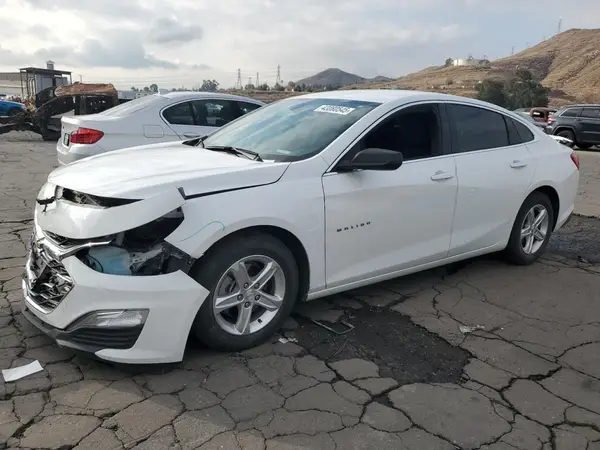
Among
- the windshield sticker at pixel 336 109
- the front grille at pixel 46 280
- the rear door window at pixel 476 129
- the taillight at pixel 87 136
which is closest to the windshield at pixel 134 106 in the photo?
the taillight at pixel 87 136

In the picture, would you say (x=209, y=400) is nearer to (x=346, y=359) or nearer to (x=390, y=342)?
(x=346, y=359)

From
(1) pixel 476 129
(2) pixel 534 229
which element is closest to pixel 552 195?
(2) pixel 534 229

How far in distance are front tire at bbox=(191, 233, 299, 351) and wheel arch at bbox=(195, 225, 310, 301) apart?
2cm

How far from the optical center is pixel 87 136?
7227 mm

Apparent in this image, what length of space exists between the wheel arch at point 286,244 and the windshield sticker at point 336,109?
117 centimetres

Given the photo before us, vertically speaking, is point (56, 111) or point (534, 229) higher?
point (56, 111)

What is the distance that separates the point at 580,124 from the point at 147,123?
1717cm

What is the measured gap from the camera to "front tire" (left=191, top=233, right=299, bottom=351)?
322 centimetres

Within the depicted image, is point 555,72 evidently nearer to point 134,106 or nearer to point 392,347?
point 134,106

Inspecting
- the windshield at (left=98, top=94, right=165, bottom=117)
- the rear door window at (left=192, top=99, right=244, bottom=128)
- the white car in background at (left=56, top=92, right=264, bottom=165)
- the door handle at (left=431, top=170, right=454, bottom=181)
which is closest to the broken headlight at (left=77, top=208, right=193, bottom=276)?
the door handle at (left=431, top=170, right=454, bottom=181)

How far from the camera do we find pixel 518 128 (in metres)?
5.21

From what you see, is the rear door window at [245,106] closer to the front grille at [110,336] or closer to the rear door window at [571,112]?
the front grille at [110,336]

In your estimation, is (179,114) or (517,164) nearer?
(517,164)

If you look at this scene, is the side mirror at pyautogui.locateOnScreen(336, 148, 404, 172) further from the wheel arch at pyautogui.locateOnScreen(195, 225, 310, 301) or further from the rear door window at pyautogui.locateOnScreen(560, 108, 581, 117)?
the rear door window at pyautogui.locateOnScreen(560, 108, 581, 117)
